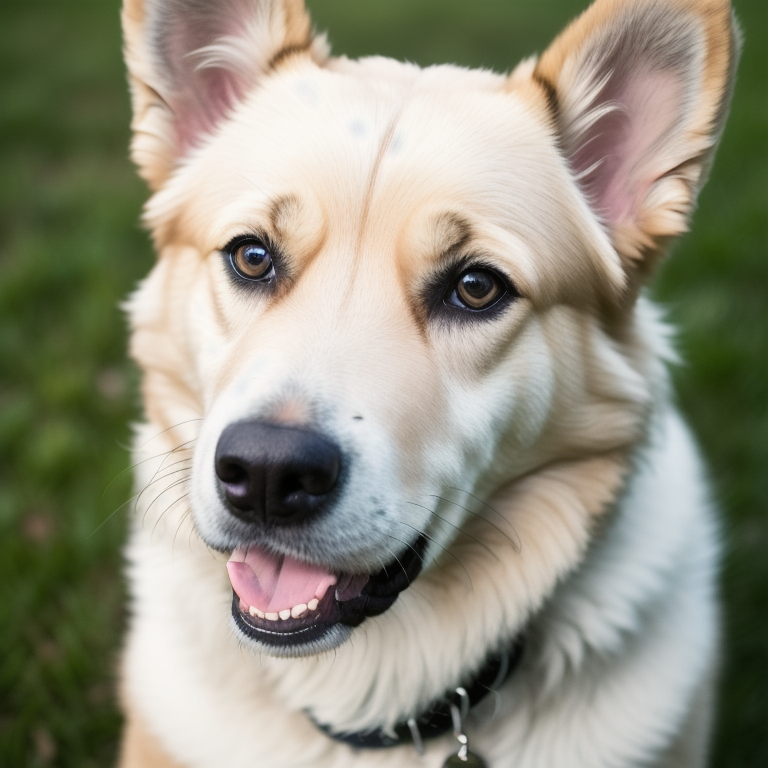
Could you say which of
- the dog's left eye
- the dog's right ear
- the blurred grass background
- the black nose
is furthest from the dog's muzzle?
the blurred grass background

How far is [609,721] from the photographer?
2.65 metres

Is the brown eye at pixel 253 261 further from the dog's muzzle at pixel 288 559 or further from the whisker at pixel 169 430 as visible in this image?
the dog's muzzle at pixel 288 559

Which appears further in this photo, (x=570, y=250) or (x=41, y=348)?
(x=41, y=348)

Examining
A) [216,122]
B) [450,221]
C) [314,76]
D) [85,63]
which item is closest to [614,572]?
[450,221]

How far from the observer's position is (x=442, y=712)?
102 inches

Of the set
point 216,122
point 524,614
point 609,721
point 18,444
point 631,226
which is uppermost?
point 631,226

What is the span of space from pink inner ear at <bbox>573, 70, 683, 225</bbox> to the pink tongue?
137 centimetres

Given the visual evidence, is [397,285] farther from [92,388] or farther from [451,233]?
[92,388]

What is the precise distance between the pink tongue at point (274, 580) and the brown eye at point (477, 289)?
2.63ft

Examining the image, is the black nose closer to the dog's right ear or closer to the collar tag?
the collar tag

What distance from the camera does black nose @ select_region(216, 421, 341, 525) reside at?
Result: 1.95 metres

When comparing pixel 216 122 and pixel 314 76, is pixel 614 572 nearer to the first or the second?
pixel 314 76

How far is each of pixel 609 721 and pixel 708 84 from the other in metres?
1.81

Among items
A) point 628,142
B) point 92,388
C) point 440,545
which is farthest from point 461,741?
point 92,388
